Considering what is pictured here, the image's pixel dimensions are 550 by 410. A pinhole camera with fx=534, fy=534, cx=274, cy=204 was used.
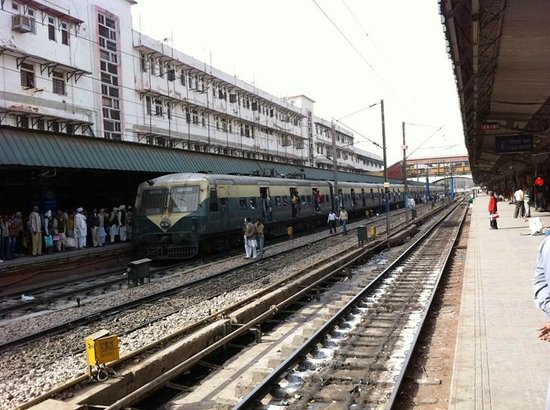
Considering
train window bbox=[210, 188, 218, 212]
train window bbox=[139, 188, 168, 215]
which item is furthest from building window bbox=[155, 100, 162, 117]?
train window bbox=[210, 188, 218, 212]

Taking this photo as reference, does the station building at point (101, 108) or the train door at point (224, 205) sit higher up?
the station building at point (101, 108)

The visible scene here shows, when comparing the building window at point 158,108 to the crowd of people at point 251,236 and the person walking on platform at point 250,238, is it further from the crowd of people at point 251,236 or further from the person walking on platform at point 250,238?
the person walking on platform at point 250,238

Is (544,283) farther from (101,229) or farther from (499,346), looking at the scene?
(101,229)

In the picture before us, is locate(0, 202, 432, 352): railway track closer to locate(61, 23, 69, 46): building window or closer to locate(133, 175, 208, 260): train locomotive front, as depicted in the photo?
locate(133, 175, 208, 260): train locomotive front

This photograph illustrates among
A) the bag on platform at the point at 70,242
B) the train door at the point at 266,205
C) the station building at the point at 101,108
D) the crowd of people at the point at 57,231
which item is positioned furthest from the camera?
the train door at the point at 266,205

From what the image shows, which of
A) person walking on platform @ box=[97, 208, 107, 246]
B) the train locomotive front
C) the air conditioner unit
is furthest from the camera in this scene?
the air conditioner unit

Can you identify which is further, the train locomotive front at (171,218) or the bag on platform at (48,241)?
the train locomotive front at (171,218)

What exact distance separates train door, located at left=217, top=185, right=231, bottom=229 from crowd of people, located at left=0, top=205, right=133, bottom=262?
4119mm

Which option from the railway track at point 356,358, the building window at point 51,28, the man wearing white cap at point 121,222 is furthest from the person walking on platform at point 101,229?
the building window at point 51,28

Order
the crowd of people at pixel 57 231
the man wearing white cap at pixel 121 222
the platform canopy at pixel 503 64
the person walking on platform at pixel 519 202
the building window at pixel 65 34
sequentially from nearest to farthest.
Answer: the platform canopy at pixel 503 64 < the crowd of people at pixel 57 231 < the man wearing white cap at pixel 121 222 < the person walking on platform at pixel 519 202 < the building window at pixel 65 34

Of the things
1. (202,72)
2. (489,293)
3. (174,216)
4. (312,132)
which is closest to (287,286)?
(489,293)

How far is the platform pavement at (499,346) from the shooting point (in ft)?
15.9

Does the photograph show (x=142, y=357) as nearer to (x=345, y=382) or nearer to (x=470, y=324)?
(x=345, y=382)

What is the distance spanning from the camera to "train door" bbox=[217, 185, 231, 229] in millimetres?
19750
